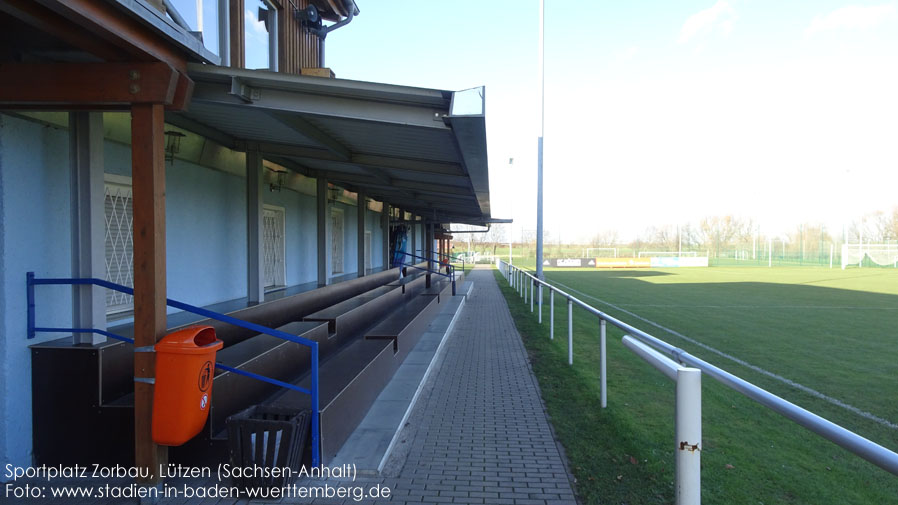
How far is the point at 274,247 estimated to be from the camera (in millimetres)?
8836

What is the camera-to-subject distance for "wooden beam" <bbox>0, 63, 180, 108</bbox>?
3.50 metres

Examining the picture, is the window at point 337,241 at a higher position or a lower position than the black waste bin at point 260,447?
higher

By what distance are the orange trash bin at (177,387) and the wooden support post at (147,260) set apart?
0.19 m

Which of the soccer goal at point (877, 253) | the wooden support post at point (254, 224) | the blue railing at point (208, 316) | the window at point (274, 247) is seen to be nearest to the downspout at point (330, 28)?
the window at point (274, 247)

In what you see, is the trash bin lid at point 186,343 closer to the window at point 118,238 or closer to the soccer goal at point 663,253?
the window at point 118,238

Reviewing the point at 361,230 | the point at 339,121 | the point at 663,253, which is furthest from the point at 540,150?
the point at 663,253

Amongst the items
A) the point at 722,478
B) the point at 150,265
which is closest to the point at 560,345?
the point at 722,478

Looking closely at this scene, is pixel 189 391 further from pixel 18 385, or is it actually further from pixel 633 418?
pixel 633 418

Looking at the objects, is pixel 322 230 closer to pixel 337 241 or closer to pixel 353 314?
pixel 353 314

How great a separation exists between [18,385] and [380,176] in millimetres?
6304

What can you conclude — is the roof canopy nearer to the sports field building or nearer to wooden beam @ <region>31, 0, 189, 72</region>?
the sports field building

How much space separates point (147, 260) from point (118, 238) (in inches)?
75.1

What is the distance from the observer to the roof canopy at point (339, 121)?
3977mm

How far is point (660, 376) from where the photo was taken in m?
7.30
